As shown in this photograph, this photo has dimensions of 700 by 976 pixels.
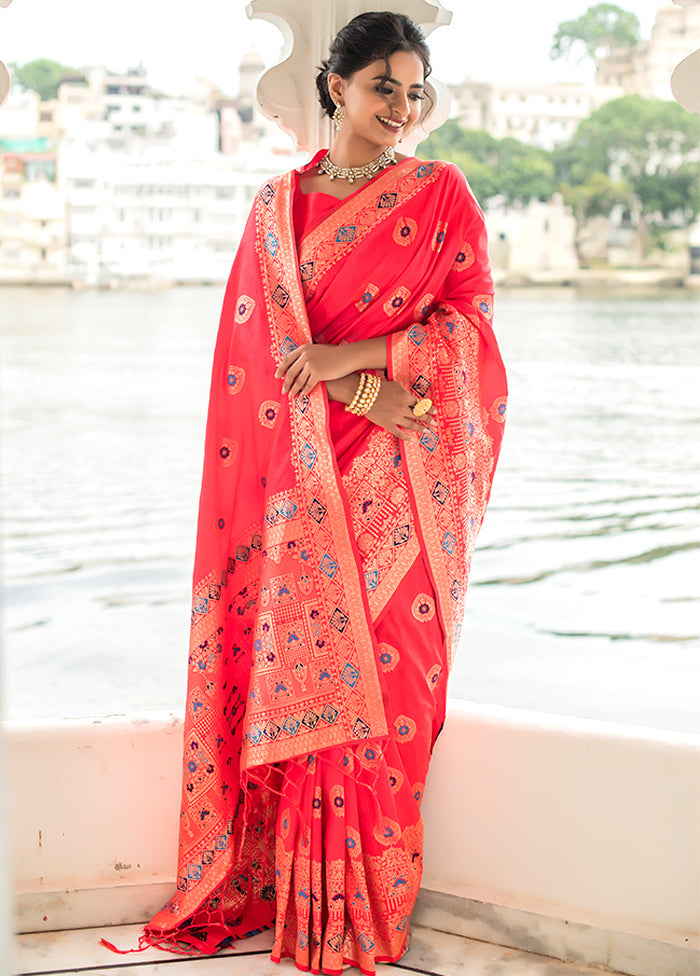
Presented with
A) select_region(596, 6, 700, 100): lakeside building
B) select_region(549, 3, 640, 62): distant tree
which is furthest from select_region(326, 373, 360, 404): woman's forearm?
select_region(549, 3, 640, 62): distant tree

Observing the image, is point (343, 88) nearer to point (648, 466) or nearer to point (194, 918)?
point (194, 918)

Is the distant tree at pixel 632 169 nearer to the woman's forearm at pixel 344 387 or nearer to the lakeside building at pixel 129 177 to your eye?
the lakeside building at pixel 129 177

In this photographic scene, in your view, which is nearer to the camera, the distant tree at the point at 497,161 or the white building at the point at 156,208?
the distant tree at the point at 497,161

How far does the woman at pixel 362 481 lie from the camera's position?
1438mm

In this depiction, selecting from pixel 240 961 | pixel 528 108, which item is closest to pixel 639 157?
pixel 528 108

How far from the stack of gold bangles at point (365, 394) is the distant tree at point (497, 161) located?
14962 millimetres

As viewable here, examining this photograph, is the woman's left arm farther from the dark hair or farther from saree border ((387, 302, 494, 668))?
the dark hair

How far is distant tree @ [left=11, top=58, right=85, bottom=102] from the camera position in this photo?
20812 millimetres

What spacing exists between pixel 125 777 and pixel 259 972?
1.12ft

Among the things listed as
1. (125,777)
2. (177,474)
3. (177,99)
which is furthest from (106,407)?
(125,777)

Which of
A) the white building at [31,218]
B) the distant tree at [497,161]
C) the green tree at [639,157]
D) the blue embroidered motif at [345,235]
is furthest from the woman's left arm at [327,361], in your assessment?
the white building at [31,218]

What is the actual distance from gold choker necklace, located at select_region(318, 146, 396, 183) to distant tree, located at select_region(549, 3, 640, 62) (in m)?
16.8

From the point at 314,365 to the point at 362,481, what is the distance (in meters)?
0.17

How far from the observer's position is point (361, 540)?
4.77 feet
